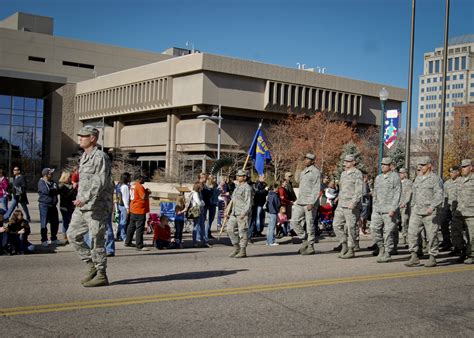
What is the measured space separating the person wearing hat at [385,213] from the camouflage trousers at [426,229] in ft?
1.30

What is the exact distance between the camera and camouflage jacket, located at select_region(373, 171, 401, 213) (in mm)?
11648

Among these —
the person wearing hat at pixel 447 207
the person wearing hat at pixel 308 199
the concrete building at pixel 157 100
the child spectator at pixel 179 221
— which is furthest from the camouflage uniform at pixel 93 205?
the concrete building at pixel 157 100

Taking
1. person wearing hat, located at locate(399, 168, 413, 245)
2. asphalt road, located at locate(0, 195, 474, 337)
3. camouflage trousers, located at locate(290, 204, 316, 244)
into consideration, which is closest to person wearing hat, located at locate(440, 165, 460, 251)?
person wearing hat, located at locate(399, 168, 413, 245)

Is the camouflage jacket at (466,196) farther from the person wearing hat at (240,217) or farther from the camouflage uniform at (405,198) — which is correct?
the person wearing hat at (240,217)

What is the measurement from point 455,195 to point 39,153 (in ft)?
163

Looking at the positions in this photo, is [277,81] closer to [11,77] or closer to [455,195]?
[11,77]

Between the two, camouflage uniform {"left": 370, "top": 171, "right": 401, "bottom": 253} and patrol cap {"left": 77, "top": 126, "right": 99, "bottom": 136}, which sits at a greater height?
patrol cap {"left": 77, "top": 126, "right": 99, "bottom": 136}

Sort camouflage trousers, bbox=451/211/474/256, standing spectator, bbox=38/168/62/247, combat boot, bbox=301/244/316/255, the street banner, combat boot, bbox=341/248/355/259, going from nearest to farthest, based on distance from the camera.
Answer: camouflage trousers, bbox=451/211/474/256 → combat boot, bbox=341/248/355/259 → combat boot, bbox=301/244/316/255 → standing spectator, bbox=38/168/62/247 → the street banner

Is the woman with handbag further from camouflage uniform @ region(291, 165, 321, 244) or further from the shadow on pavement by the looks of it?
the shadow on pavement

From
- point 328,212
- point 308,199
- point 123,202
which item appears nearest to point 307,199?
point 308,199

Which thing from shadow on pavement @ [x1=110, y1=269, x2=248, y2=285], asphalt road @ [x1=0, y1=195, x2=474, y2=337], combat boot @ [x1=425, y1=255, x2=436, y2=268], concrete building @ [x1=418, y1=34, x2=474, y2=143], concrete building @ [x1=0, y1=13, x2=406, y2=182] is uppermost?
concrete building @ [x1=418, y1=34, x2=474, y2=143]

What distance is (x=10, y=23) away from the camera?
84.8m

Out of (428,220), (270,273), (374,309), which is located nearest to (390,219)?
(428,220)

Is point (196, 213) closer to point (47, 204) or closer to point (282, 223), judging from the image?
point (47, 204)
